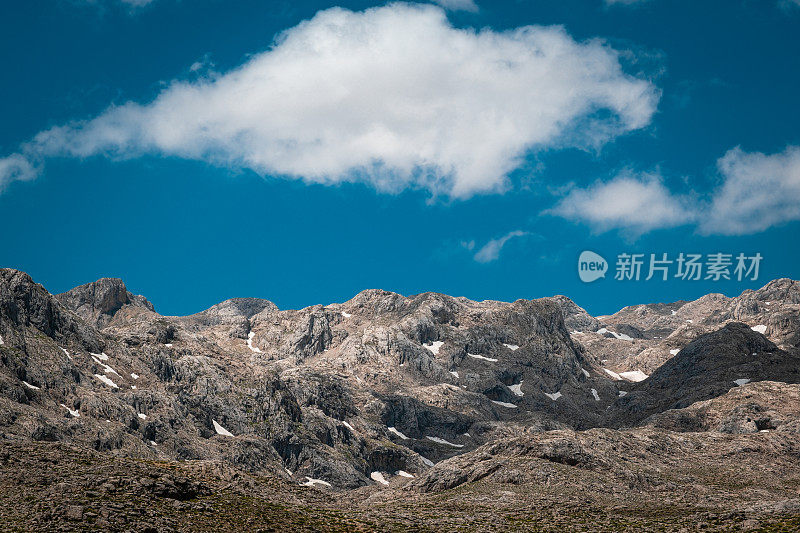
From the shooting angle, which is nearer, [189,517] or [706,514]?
[189,517]

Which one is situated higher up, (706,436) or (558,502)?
(706,436)

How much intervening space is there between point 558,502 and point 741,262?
373ft

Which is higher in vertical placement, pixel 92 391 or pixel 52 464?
pixel 92 391

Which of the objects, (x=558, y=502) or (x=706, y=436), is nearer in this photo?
(x=558, y=502)

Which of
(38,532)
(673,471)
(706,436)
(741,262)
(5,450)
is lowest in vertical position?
(38,532)

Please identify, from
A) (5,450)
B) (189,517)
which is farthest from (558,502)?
(5,450)

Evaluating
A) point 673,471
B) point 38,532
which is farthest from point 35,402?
point 673,471

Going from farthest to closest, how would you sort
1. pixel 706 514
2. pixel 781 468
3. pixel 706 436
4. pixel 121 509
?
pixel 706 436, pixel 781 468, pixel 706 514, pixel 121 509

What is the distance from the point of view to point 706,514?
7688cm

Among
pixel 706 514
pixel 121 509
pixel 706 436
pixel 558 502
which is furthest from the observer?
pixel 706 436

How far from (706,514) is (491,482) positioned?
44478 mm

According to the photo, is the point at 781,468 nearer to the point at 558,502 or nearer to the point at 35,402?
the point at 558,502

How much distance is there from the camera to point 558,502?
9088cm

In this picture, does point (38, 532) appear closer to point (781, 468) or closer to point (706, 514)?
point (706, 514)
